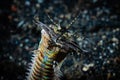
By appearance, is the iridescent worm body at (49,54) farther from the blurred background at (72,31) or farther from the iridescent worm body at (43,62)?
the blurred background at (72,31)

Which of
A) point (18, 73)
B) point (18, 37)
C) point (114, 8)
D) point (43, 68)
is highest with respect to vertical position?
point (114, 8)

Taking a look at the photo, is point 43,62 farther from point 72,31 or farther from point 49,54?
point 72,31

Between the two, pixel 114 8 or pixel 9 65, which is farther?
pixel 114 8

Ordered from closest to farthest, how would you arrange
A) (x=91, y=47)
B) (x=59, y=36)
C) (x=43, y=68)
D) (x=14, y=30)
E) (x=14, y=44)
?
(x=59, y=36)
(x=43, y=68)
(x=91, y=47)
(x=14, y=44)
(x=14, y=30)

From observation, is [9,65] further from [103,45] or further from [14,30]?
[103,45]

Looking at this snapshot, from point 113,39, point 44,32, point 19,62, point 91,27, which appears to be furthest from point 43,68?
point 91,27

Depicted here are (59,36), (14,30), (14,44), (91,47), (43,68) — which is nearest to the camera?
(59,36)

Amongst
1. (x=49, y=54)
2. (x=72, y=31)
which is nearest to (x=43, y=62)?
(x=49, y=54)
